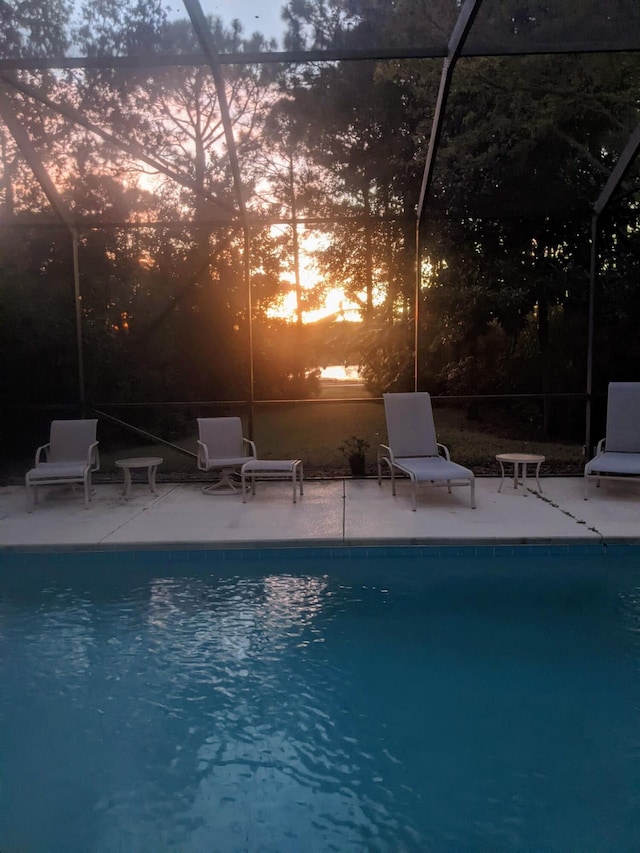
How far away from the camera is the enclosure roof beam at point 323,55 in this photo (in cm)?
545

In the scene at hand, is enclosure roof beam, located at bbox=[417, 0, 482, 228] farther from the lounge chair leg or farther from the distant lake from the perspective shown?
the lounge chair leg

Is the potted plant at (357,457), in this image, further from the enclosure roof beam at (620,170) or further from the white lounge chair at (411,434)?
the enclosure roof beam at (620,170)

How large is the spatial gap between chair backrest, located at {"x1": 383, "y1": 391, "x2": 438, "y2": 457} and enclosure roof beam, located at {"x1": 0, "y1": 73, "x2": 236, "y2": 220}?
9.65 ft

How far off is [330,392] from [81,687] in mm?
6180

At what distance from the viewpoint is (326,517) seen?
5953mm

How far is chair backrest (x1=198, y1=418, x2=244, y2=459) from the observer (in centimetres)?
738

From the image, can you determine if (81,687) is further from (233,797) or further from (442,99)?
(442,99)

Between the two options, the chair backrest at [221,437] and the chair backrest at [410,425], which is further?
the chair backrest at [221,437]

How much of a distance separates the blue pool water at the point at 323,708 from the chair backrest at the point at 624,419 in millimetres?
2211

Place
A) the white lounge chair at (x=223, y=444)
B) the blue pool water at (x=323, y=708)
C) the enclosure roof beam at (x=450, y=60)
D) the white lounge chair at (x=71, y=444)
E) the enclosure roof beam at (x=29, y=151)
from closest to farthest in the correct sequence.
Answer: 1. the blue pool water at (x=323, y=708)
2. the enclosure roof beam at (x=450, y=60)
3. the enclosure roof beam at (x=29, y=151)
4. the white lounge chair at (x=71, y=444)
5. the white lounge chair at (x=223, y=444)

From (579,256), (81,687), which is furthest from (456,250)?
(81,687)

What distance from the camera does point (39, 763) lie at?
2.73 meters

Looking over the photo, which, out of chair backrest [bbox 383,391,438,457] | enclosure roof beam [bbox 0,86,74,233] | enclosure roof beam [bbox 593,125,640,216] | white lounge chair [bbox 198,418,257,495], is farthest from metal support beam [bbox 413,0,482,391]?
enclosure roof beam [bbox 0,86,74,233]

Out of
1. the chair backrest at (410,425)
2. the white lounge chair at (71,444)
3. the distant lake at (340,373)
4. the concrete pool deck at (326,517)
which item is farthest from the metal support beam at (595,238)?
the white lounge chair at (71,444)
